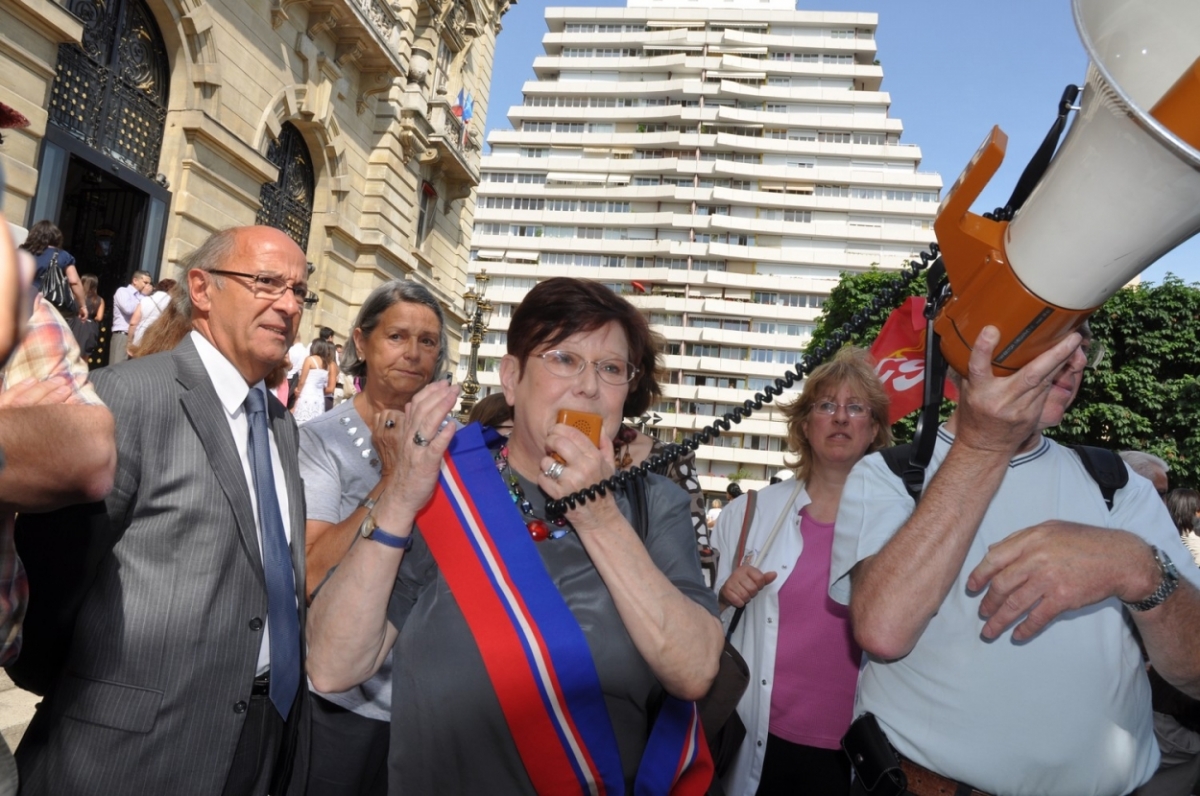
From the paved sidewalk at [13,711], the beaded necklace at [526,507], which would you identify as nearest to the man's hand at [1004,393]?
the beaded necklace at [526,507]

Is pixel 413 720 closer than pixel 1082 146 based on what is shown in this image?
No

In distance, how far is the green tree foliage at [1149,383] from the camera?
961 inches

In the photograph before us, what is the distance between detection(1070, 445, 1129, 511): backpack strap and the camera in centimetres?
204

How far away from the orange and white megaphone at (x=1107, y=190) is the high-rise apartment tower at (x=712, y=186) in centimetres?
6637

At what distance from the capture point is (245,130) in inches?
543

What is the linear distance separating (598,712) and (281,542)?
3.53 feet

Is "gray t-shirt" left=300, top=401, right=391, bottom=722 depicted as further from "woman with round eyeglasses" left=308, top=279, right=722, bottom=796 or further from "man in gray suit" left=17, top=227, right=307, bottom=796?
"woman with round eyeglasses" left=308, top=279, right=722, bottom=796

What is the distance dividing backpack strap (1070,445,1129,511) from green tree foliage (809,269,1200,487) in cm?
2323

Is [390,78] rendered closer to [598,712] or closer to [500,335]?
[598,712]

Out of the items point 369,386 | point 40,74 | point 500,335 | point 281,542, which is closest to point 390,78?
point 40,74

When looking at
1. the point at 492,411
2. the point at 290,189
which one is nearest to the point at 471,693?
the point at 492,411

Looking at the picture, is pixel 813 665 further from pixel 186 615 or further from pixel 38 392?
pixel 38 392

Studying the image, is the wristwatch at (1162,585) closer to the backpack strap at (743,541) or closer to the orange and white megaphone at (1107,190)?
the orange and white megaphone at (1107,190)

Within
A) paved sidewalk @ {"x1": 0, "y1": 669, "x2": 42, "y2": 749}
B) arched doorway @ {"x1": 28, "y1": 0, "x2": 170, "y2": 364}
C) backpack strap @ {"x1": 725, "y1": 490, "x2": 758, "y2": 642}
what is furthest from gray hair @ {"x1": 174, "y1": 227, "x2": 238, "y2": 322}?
arched doorway @ {"x1": 28, "y1": 0, "x2": 170, "y2": 364}
